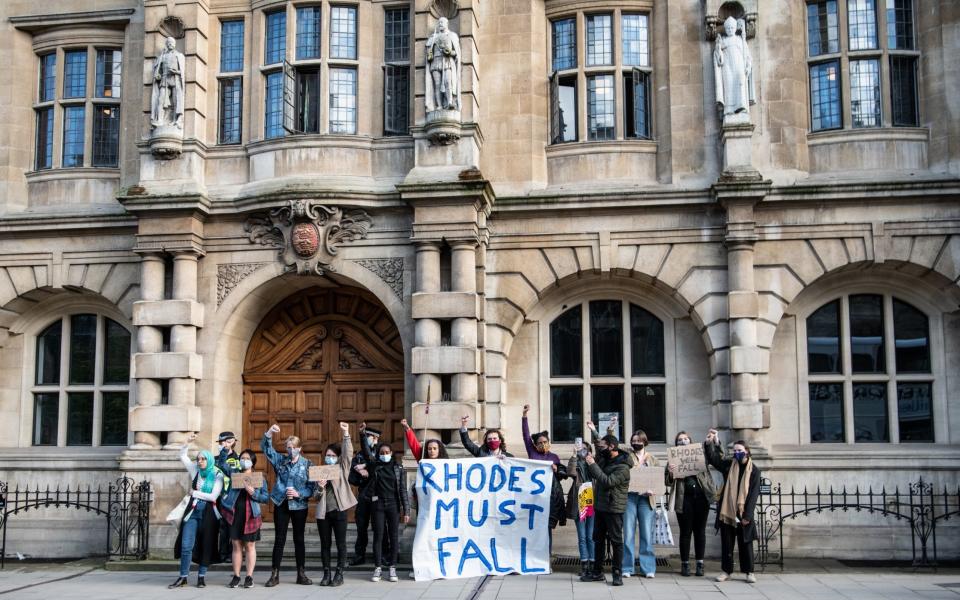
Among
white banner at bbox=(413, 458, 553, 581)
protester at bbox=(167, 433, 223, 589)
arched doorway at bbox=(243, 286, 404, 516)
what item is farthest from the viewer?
arched doorway at bbox=(243, 286, 404, 516)

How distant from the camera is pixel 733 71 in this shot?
1775 centimetres

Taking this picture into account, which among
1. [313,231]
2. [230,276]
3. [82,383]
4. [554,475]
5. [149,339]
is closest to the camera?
[554,475]

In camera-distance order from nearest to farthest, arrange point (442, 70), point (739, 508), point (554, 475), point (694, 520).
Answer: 1. point (739, 508)
2. point (694, 520)
3. point (554, 475)
4. point (442, 70)

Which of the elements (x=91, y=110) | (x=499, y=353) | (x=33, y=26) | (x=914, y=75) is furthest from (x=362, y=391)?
(x=914, y=75)

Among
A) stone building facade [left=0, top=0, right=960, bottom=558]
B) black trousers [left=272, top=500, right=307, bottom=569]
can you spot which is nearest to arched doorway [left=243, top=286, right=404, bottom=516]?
stone building facade [left=0, top=0, right=960, bottom=558]

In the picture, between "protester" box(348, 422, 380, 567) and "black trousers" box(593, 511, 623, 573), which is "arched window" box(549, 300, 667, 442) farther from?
"protester" box(348, 422, 380, 567)

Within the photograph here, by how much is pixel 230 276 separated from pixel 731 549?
9.65 m

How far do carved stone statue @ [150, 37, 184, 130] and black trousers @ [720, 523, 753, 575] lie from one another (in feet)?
37.9

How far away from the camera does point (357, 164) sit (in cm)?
1842

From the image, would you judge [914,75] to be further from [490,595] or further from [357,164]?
[490,595]

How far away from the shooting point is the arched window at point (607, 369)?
18.4m

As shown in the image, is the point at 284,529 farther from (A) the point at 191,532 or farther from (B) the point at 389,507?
(B) the point at 389,507

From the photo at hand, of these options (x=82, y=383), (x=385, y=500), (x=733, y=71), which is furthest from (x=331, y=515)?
(x=733, y=71)

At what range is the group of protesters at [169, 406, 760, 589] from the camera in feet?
47.6
